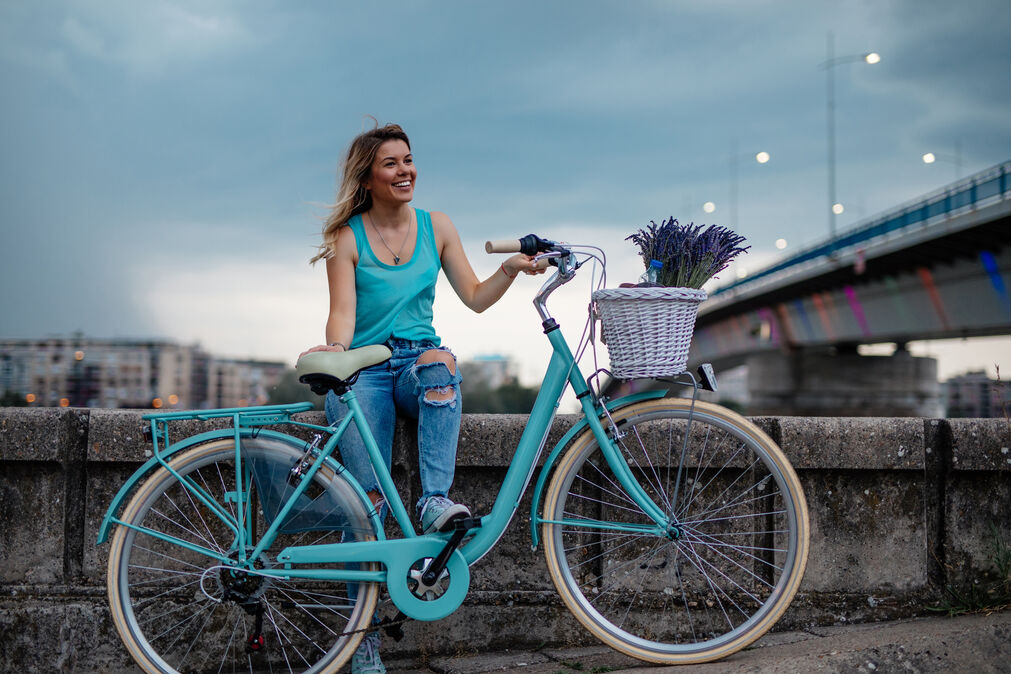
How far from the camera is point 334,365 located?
2988 millimetres

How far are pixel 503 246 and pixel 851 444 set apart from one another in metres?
1.89

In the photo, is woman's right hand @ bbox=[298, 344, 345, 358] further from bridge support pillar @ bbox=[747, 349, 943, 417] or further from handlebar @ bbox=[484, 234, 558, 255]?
bridge support pillar @ bbox=[747, 349, 943, 417]

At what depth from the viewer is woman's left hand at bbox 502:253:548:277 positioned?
317 centimetres

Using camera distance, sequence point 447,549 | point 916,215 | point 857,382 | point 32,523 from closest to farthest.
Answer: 1. point 447,549
2. point 32,523
3. point 916,215
4. point 857,382

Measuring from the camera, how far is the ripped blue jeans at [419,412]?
10.6 ft

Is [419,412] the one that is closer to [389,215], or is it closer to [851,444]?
[389,215]

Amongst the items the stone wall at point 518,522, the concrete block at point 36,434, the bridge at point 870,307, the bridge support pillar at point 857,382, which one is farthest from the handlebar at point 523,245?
the bridge support pillar at point 857,382

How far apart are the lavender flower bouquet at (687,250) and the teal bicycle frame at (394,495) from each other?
1.08ft

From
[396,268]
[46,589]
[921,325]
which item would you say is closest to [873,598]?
[396,268]

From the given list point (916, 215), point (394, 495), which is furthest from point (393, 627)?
point (916, 215)

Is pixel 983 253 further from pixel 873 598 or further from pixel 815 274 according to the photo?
pixel 873 598

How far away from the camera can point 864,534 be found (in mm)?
3820

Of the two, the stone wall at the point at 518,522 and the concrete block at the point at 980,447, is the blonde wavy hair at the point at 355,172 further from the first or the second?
the concrete block at the point at 980,447

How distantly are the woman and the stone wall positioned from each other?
1.26 ft
